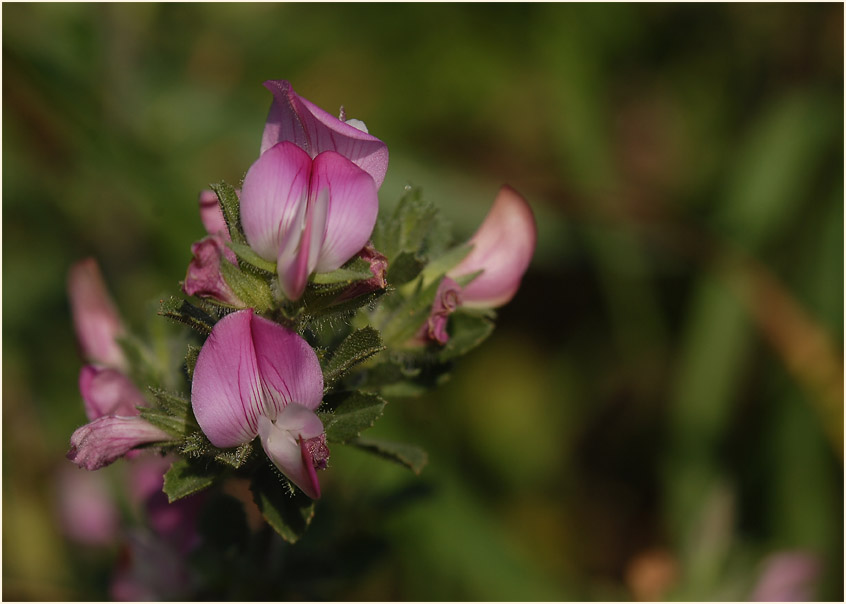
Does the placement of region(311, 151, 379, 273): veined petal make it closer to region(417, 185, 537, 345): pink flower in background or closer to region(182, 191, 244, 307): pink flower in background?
region(182, 191, 244, 307): pink flower in background

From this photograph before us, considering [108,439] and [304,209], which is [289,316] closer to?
[304,209]

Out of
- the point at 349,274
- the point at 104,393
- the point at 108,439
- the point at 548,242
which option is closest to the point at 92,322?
the point at 104,393

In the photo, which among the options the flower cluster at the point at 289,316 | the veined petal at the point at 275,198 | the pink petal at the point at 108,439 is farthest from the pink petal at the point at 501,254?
the pink petal at the point at 108,439

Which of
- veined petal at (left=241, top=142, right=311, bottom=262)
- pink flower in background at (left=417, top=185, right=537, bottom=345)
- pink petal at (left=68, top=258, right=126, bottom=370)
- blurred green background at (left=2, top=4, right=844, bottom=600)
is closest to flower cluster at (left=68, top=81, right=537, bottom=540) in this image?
veined petal at (left=241, top=142, right=311, bottom=262)

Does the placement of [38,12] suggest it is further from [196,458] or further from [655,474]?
[655,474]

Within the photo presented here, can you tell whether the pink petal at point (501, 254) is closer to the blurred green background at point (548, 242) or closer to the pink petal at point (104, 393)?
the pink petal at point (104, 393)

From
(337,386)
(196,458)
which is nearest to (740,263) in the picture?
(337,386)
